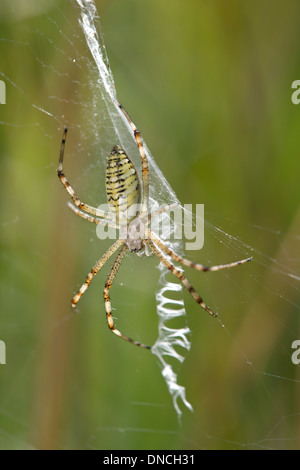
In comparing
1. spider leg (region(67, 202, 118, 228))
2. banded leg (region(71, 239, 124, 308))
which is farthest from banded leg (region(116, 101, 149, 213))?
banded leg (region(71, 239, 124, 308))

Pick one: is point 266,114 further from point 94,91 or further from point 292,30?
point 94,91

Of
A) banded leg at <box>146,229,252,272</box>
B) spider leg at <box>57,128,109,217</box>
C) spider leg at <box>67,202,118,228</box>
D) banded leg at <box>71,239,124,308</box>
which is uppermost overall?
spider leg at <box>57,128,109,217</box>

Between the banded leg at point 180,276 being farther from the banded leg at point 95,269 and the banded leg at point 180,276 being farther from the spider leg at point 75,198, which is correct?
the spider leg at point 75,198

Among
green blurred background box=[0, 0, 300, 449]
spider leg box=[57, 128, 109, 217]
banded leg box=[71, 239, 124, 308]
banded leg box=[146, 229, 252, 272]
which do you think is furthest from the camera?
banded leg box=[71, 239, 124, 308]

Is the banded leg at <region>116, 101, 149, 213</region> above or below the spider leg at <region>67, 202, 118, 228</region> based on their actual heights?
above

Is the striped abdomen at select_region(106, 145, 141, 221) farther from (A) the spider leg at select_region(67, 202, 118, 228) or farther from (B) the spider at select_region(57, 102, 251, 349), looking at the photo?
(A) the spider leg at select_region(67, 202, 118, 228)

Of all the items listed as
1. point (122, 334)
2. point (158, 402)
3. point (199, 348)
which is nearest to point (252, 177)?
point (199, 348)
